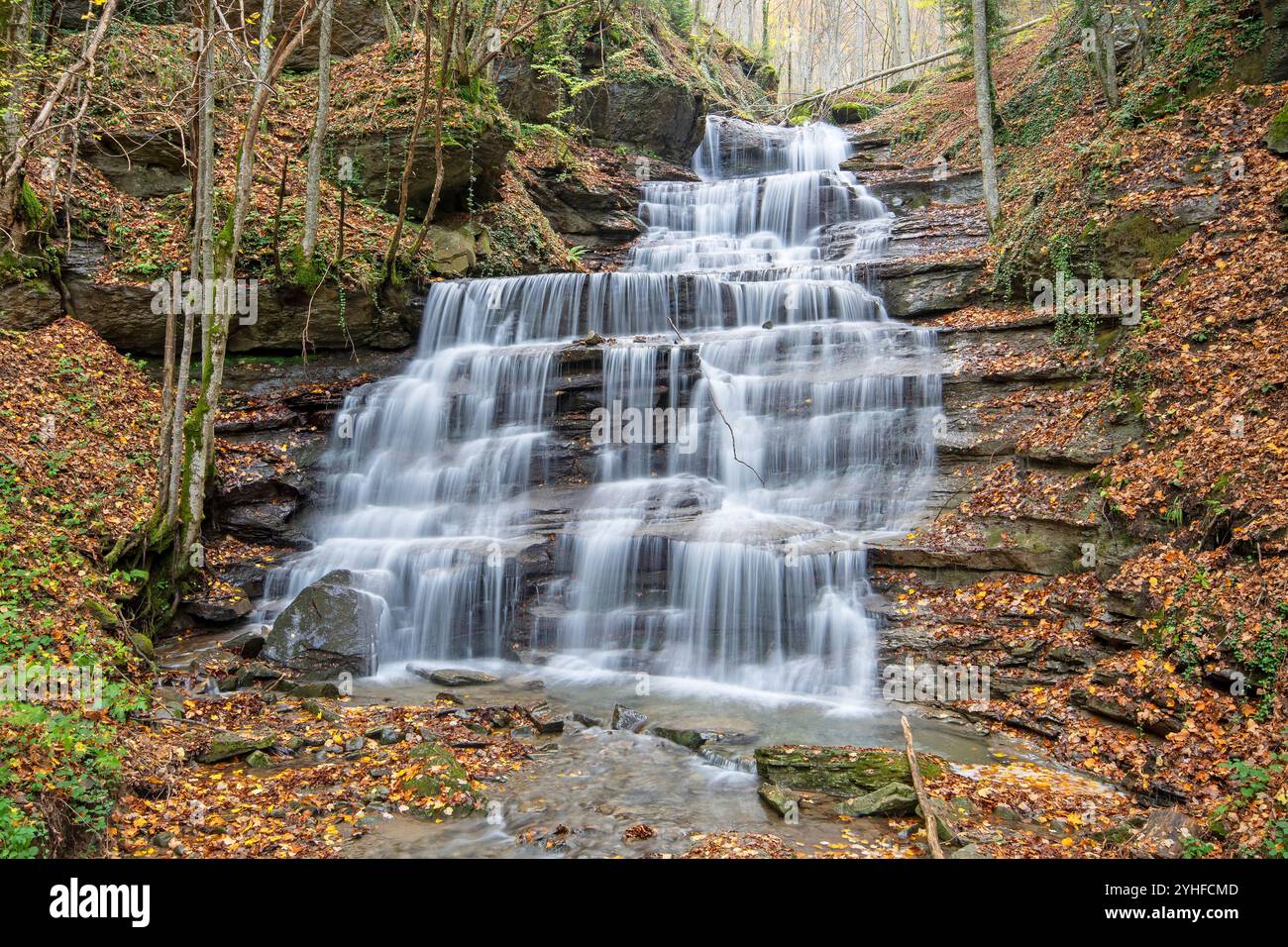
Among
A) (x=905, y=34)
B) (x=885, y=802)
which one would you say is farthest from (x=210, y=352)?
(x=905, y=34)

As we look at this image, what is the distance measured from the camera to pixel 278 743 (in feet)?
22.2

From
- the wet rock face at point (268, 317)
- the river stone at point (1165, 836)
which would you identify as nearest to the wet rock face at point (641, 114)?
the wet rock face at point (268, 317)

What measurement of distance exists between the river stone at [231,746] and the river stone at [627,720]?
325cm

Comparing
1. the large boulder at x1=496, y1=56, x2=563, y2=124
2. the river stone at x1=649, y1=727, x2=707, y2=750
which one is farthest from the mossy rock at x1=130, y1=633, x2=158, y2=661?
the large boulder at x1=496, y1=56, x2=563, y2=124

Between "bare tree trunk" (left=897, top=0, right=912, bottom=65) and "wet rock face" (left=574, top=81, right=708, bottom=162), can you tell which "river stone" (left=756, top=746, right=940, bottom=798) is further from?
"bare tree trunk" (left=897, top=0, right=912, bottom=65)

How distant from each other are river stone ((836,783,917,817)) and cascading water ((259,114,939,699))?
297 centimetres

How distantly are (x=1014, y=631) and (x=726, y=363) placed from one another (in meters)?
7.18

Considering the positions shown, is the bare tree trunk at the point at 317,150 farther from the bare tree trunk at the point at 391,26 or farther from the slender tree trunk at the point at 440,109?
the bare tree trunk at the point at 391,26

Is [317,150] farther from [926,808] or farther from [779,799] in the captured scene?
[926,808]

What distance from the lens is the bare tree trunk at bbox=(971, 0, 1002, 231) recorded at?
52.1 ft

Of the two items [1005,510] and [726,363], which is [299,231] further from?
[1005,510]

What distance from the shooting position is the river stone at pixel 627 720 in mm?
7988

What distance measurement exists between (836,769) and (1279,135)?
10.8 m
